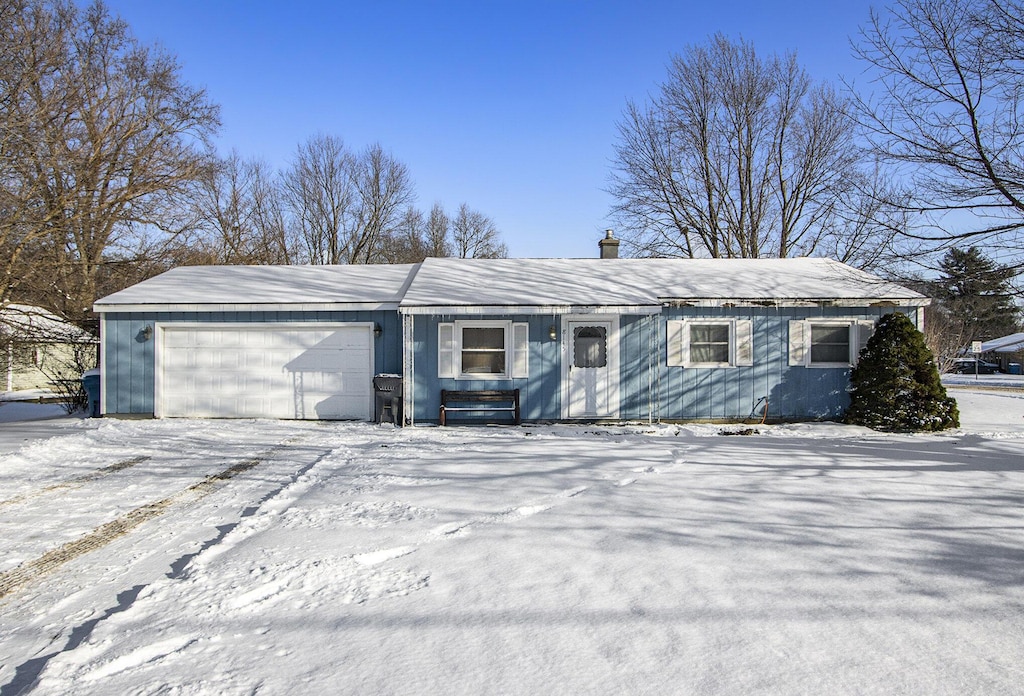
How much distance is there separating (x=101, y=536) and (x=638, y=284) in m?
10.6

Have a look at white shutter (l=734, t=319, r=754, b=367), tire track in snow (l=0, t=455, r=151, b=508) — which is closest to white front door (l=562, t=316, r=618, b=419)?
white shutter (l=734, t=319, r=754, b=367)

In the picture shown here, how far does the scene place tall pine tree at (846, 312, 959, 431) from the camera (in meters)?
11.4

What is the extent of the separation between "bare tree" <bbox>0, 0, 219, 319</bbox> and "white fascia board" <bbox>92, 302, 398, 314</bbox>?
2347mm

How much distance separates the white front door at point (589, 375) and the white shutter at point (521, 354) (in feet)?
2.35

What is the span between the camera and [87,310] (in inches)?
694

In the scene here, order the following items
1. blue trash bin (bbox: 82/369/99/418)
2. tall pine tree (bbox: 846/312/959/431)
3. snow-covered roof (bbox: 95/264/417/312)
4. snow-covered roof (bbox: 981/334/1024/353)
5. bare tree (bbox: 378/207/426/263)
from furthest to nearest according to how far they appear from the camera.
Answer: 1. snow-covered roof (bbox: 981/334/1024/353)
2. bare tree (bbox: 378/207/426/263)
3. blue trash bin (bbox: 82/369/99/418)
4. snow-covered roof (bbox: 95/264/417/312)
5. tall pine tree (bbox: 846/312/959/431)

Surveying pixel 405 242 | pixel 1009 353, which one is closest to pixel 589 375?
pixel 405 242

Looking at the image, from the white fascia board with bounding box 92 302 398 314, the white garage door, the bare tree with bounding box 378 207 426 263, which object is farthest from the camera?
the bare tree with bounding box 378 207 426 263

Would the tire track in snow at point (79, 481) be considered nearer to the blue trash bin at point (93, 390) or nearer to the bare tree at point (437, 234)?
the blue trash bin at point (93, 390)

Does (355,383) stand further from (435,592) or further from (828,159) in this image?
(828,159)

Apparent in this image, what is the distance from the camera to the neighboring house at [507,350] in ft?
40.5

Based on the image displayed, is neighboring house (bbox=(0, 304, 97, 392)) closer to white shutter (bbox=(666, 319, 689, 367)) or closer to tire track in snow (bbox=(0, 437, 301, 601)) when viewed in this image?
tire track in snow (bbox=(0, 437, 301, 601))

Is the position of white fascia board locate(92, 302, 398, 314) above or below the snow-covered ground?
above

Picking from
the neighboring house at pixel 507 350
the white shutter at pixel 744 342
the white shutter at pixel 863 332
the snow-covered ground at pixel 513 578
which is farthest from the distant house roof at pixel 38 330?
the white shutter at pixel 863 332
